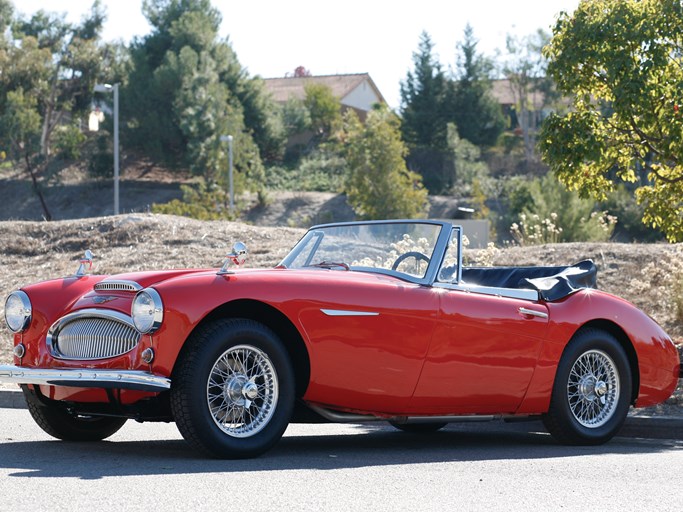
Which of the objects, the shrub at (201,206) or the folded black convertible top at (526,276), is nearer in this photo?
the folded black convertible top at (526,276)

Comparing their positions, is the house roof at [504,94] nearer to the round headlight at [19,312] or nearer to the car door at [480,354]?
the car door at [480,354]

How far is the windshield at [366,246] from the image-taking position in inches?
293

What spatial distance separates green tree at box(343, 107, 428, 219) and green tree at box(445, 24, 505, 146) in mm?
17367

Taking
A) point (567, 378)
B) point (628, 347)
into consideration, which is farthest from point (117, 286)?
point (628, 347)

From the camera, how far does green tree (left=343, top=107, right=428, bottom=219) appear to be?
143ft

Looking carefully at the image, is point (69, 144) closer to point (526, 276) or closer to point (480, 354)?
point (526, 276)

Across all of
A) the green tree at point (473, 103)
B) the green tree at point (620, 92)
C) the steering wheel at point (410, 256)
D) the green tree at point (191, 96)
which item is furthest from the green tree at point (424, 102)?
the steering wheel at point (410, 256)

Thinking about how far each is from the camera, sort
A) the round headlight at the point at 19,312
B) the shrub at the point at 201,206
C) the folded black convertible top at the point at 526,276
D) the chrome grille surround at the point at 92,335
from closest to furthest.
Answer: the chrome grille surround at the point at 92,335 → the round headlight at the point at 19,312 → the folded black convertible top at the point at 526,276 → the shrub at the point at 201,206

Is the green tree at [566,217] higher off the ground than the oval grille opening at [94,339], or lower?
lower

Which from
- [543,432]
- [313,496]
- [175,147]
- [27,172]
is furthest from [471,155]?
[313,496]

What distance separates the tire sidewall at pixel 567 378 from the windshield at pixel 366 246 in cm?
126

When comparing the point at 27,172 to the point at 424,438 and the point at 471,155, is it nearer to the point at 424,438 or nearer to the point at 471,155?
the point at 471,155

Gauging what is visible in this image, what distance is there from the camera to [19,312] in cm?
687

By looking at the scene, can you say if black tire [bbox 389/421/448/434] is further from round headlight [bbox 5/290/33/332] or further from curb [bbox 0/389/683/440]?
round headlight [bbox 5/290/33/332]
